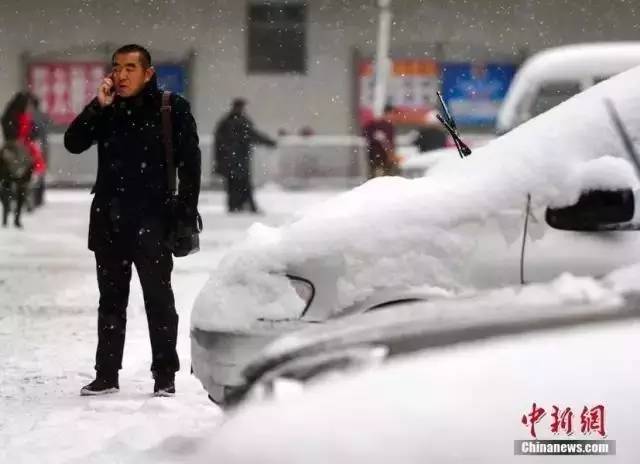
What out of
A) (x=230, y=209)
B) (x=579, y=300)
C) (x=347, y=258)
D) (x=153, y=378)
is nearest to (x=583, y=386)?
(x=579, y=300)

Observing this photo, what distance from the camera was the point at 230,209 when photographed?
58.9 ft

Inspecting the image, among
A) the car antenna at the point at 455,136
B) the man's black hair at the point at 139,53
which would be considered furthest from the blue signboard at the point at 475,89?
the man's black hair at the point at 139,53

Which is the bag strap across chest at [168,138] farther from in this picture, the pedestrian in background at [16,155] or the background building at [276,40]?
the background building at [276,40]

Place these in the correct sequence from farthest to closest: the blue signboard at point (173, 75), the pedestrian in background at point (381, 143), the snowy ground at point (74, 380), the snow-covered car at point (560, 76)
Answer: the blue signboard at point (173, 75) < the pedestrian in background at point (381, 143) < the snow-covered car at point (560, 76) < the snowy ground at point (74, 380)

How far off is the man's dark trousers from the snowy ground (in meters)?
0.21

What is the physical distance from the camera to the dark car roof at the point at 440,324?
2303 mm

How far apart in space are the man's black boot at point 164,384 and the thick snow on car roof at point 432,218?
86 centimetres

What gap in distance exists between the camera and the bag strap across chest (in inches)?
211

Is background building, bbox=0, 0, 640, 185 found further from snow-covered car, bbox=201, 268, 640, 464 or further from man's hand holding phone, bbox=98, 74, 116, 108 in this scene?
snow-covered car, bbox=201, 268, 640, 464

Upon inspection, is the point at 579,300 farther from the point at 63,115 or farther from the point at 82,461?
the point at 63,115

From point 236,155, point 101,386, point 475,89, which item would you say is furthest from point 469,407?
point 475,89

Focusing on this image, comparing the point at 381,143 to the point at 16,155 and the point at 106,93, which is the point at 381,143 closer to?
the point at 16,155

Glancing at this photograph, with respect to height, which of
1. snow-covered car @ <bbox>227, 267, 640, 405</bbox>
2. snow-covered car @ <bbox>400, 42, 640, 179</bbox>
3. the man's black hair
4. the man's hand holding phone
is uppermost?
snow-covered car @ <bbox>400, 42, 640, 179</bbox>

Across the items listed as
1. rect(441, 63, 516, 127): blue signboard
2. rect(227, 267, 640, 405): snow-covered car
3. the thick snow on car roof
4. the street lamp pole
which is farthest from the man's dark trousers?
rect(441, 63, 516, 127): blue signboard
